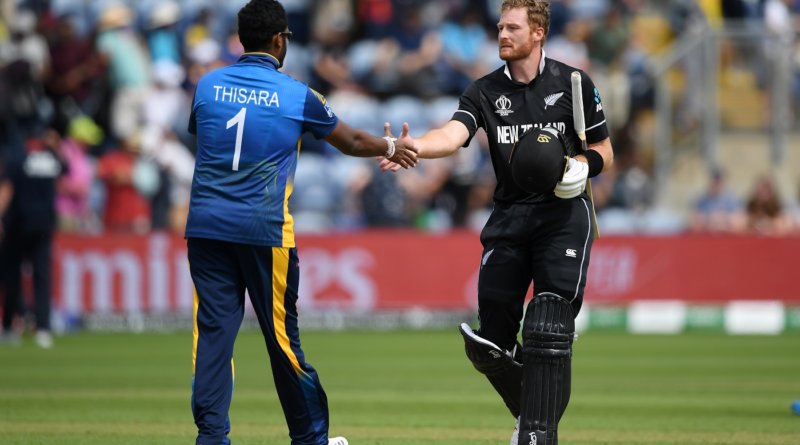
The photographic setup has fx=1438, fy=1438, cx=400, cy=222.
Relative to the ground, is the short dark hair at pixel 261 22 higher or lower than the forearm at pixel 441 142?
higher

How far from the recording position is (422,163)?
21062mm

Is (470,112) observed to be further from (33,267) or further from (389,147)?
(33,267)

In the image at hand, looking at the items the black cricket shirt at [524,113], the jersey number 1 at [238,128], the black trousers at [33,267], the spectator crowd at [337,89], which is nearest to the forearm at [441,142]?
the black cricket shirt at [524,113]

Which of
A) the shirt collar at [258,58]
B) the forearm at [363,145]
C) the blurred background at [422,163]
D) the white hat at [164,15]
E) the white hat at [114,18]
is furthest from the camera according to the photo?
the white hat at [164,15]

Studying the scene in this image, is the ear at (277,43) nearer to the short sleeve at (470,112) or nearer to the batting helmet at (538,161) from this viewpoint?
the short sleeve at (470,112)

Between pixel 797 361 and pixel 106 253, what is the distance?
30.2 feet

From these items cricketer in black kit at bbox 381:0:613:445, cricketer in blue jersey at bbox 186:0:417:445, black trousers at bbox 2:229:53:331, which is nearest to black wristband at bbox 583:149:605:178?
cricketer in black kit at bbox 381:0:613:445

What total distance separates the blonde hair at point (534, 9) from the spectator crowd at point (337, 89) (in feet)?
39.2

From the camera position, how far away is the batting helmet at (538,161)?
723 cm

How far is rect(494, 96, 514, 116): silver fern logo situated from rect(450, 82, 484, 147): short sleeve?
108 mm

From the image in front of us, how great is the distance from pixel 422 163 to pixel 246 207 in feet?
46.2

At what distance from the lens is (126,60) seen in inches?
864

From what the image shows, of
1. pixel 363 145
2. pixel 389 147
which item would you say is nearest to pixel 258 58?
pixel 363 145

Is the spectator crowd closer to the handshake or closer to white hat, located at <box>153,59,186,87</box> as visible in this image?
white hat, located at <box>153,59,186,87</box>
